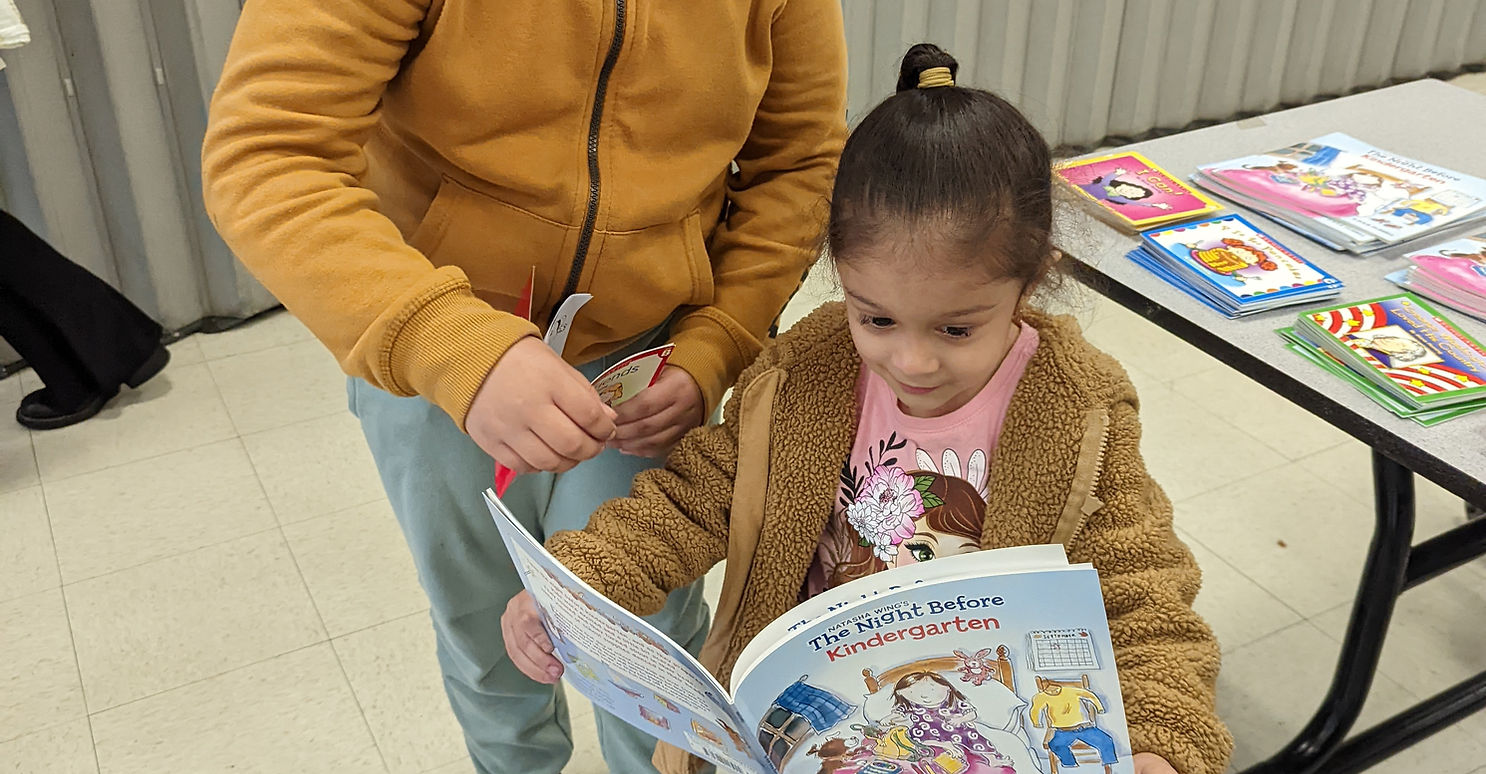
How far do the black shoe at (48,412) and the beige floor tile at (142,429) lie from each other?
1 cm

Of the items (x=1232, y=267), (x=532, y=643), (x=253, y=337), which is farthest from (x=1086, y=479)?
(x=253, y=337)

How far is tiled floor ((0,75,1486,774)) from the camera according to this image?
1.68 meters

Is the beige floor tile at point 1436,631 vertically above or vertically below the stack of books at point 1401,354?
below

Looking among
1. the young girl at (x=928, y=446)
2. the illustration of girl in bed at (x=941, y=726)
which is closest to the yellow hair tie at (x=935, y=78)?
the young girl at (x=928, y=446)

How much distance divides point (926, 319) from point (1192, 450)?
161 centimetres

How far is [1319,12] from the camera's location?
3.65 metres

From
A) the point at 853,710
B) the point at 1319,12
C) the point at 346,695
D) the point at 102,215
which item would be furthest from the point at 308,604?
the point at 1319,12

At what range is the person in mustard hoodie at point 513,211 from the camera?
32.1 inches

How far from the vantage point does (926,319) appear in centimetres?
86

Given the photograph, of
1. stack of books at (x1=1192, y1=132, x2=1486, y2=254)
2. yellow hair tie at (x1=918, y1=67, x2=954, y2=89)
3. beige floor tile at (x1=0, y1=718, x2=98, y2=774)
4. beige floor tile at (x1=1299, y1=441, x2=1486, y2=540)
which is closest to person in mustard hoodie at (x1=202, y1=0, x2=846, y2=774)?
yellow hair tie at (x1=918, y1=67, x2=954, y2=89)

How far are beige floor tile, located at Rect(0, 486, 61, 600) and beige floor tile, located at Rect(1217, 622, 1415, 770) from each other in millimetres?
1820

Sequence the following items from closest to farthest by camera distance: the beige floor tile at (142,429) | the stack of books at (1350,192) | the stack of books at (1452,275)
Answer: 1. the stack of books at (1452,275)
2. the stack of books at (1350,192)
3. the beige floor tile at (142,429)

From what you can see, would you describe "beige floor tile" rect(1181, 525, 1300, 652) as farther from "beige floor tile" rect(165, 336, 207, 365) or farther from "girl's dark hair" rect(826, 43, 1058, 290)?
"beige floor tile" rect(165, 336, 207, 365)

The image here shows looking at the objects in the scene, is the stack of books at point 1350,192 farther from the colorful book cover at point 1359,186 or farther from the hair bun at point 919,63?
the hair bun at point 919,63
